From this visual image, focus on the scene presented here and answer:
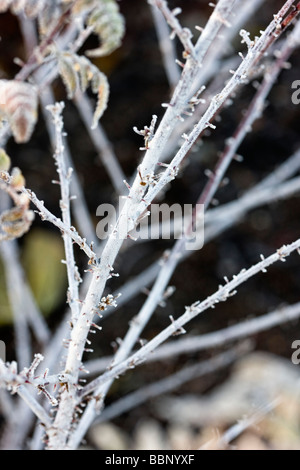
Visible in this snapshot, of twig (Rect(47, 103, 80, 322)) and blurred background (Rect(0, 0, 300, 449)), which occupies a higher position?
blurred background (Rect(0, 0, 300, 449))

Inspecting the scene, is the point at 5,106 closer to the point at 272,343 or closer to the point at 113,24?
the point at 113,24

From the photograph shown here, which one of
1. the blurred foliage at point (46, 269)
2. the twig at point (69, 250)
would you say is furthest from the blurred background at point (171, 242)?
the twig at point (69, 250)

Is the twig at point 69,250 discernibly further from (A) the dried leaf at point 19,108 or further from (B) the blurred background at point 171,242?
(B) the blurred background at point 171,242

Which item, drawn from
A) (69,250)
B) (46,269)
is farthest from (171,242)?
(69,250)

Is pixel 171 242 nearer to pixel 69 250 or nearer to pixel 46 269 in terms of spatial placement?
pixel 46 269

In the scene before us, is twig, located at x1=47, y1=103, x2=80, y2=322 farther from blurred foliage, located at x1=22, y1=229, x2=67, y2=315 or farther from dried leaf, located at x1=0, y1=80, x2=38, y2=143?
blurred foliage, located at x1=22, y1=229, x2=67, y2=315

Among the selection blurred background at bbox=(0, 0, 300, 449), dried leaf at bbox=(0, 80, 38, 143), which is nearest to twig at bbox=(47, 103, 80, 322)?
dried leaf at bbox=(0, 80, 38, 143)

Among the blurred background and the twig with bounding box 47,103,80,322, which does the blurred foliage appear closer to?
the blurred background

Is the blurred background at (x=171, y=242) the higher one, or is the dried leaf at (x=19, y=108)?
the blurred background at (x=171, y=242)

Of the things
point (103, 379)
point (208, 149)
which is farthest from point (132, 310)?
point (103, 379)

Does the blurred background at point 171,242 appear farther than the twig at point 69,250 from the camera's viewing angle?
Yes

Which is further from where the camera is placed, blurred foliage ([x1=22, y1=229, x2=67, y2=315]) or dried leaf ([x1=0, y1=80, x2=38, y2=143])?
blurred foliage ([x1=22, y1=229, x2=67, y2=315])

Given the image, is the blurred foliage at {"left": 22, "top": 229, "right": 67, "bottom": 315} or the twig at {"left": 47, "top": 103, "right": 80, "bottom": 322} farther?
the blurred foliage at {"left": 22, "top": 229, "right": 67, "bottom": 315}
